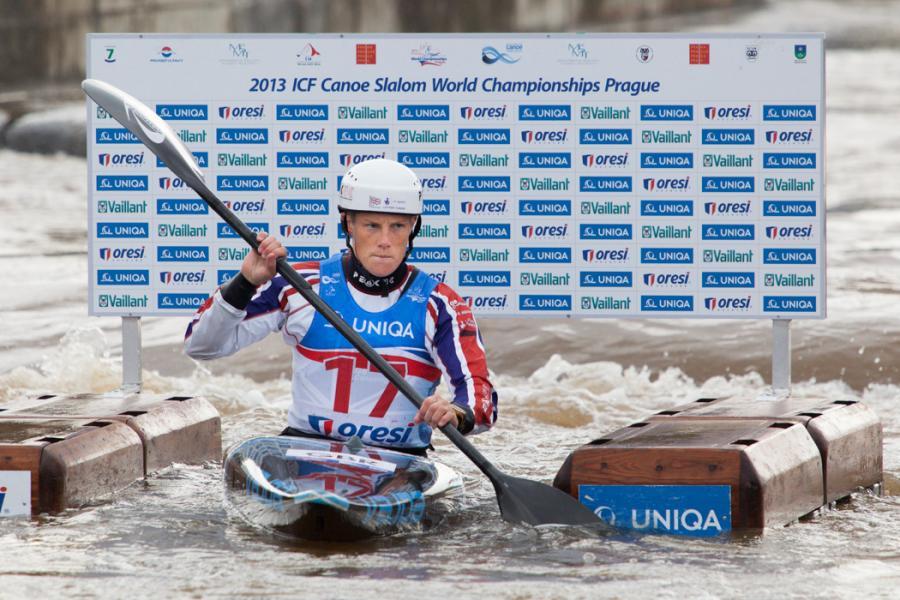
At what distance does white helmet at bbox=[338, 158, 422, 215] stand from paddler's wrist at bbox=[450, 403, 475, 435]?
27.6 inches

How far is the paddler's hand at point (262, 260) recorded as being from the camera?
538cm

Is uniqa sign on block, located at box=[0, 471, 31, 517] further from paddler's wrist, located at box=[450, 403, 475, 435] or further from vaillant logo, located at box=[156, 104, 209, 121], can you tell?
vaillant logo, located at box=[156, 104, 209, 121]

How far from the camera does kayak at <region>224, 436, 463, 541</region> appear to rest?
5137 millimetres

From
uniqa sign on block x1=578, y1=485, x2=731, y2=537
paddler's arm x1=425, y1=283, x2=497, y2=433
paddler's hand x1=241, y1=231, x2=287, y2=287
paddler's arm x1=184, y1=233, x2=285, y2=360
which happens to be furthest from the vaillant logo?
uniqa sign on block x1=578, y1=485, x2=731, y2=537

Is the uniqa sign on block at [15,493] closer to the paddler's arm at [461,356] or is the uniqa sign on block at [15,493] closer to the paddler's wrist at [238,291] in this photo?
the paddler's wrist at [238,291]

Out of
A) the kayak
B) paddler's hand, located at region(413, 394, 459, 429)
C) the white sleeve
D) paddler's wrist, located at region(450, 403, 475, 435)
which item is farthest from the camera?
the white sleeve

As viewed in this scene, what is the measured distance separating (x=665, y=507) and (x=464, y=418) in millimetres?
741

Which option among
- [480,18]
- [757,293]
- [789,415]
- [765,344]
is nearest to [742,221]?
[757,293]

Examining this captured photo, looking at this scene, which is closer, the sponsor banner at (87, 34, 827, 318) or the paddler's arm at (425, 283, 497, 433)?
the paddler's arm at (425, 283, 497, 433)

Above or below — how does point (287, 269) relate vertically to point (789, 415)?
above

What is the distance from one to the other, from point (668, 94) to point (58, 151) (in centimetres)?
1338

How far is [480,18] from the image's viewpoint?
23016mm

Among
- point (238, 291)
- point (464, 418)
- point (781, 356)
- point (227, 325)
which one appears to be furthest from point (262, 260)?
point (781, 356)

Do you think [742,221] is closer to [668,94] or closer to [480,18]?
[668,94]
